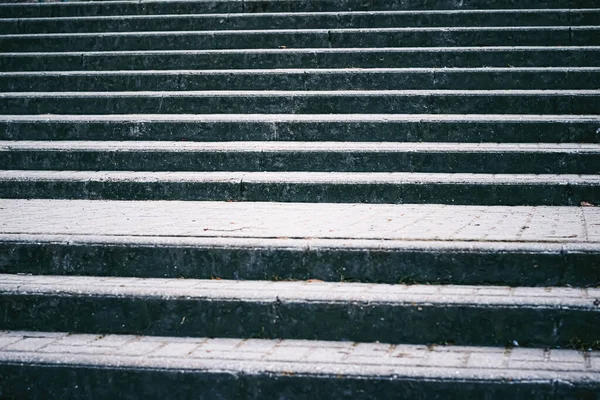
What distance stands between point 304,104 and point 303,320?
3280mm

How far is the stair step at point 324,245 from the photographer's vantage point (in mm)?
3543

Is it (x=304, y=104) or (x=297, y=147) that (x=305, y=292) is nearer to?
(x=297, y=147)

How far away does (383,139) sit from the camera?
5.75 m

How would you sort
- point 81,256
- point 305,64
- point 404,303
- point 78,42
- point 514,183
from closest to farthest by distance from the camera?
point 404,303 → point 81,256 → point 514,183 → point 305,64 → point 78,42

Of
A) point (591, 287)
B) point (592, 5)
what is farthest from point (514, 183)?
point (592, 5)

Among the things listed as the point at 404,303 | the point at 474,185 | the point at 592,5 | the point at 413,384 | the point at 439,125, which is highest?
the point at 592,5

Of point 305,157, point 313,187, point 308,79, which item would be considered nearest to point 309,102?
point 308,79

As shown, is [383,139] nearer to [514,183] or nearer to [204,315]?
[514,183]

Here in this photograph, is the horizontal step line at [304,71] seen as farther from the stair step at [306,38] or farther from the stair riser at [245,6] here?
the stair riser at [245,6]

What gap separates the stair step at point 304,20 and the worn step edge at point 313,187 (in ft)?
10.1

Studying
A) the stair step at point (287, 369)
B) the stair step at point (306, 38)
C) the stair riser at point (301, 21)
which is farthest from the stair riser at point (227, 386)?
the stair riser at point (301, 21)

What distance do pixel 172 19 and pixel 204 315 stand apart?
222 inches

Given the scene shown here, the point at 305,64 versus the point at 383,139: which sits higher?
the point at 305,64

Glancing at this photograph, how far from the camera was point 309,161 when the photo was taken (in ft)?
17.8
